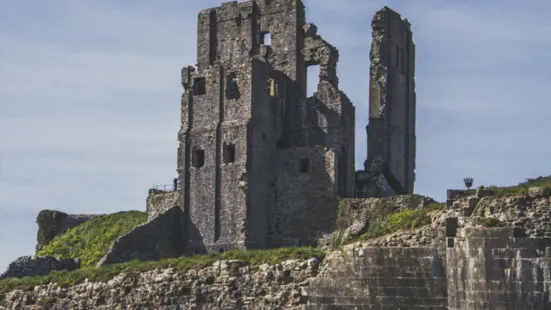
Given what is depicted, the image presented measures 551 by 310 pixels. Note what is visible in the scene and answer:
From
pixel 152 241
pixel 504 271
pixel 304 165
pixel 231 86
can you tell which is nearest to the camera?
pixel 504 271

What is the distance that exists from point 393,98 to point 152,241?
36.0 feet

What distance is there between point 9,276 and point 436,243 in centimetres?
1897

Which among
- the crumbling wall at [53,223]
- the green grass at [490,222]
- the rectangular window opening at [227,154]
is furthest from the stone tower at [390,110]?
the green grass at [490,222]

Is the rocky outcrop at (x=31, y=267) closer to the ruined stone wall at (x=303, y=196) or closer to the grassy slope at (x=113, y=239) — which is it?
the grassy slope at (x=113, y=239)

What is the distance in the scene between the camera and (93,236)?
58250 mm

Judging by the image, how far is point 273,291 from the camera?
36812mm

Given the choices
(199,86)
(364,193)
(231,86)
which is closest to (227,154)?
(231,86)

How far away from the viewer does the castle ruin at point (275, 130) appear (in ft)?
173

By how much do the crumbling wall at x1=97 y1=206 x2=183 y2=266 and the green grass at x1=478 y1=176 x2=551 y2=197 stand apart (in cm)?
1863

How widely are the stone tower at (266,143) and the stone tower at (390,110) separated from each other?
1850 mm

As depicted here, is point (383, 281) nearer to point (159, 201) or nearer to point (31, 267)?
point (31, 267)

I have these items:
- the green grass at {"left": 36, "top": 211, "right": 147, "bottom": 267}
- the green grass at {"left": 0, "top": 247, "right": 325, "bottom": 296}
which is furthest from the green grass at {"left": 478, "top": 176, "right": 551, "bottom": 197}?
→ the green grass at {"left": 36, "top": 211, "right": 147, "bottom": 267}

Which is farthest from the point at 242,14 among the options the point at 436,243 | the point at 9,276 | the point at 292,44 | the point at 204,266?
the point at 436,243

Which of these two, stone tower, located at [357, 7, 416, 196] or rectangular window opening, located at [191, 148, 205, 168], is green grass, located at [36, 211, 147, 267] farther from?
stone tower, located at [357, 7, 416, 196]
